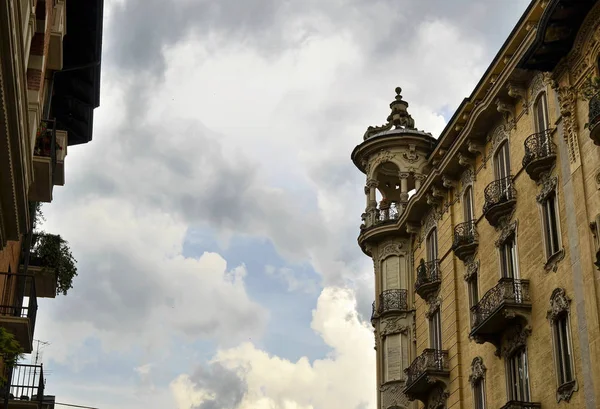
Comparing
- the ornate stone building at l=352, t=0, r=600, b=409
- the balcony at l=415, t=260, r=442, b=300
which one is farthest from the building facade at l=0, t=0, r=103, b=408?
the balcony at l=415, t=260, r=442, b=300

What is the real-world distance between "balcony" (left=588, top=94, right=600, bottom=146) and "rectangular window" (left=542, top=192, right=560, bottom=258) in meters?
3.54

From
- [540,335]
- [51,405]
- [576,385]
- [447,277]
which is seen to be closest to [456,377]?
[447,277]

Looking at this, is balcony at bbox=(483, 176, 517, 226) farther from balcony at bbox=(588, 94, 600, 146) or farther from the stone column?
the stone column

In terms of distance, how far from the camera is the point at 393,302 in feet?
133

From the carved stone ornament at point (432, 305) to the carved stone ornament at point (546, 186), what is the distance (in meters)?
9.18

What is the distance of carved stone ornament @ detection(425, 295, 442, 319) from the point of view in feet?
120

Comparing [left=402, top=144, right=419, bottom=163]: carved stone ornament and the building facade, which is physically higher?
[left=402, top=144, right=419, bottom=163]: carved stone ornament

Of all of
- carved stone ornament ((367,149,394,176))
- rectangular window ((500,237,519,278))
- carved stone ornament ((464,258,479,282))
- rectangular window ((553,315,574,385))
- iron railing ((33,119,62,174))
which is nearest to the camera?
iron railing ((33,119,62,174))

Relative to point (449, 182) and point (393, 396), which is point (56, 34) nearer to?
point (449, 182)

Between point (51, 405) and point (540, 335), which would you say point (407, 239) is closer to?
point (540, 335)

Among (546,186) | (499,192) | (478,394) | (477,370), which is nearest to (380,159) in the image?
(499,192)

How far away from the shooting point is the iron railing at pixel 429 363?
3472 centimetres

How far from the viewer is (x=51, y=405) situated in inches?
1078

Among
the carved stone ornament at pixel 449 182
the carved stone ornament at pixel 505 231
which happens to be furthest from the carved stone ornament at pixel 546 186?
the carved stone ornament at pixel 449 182
